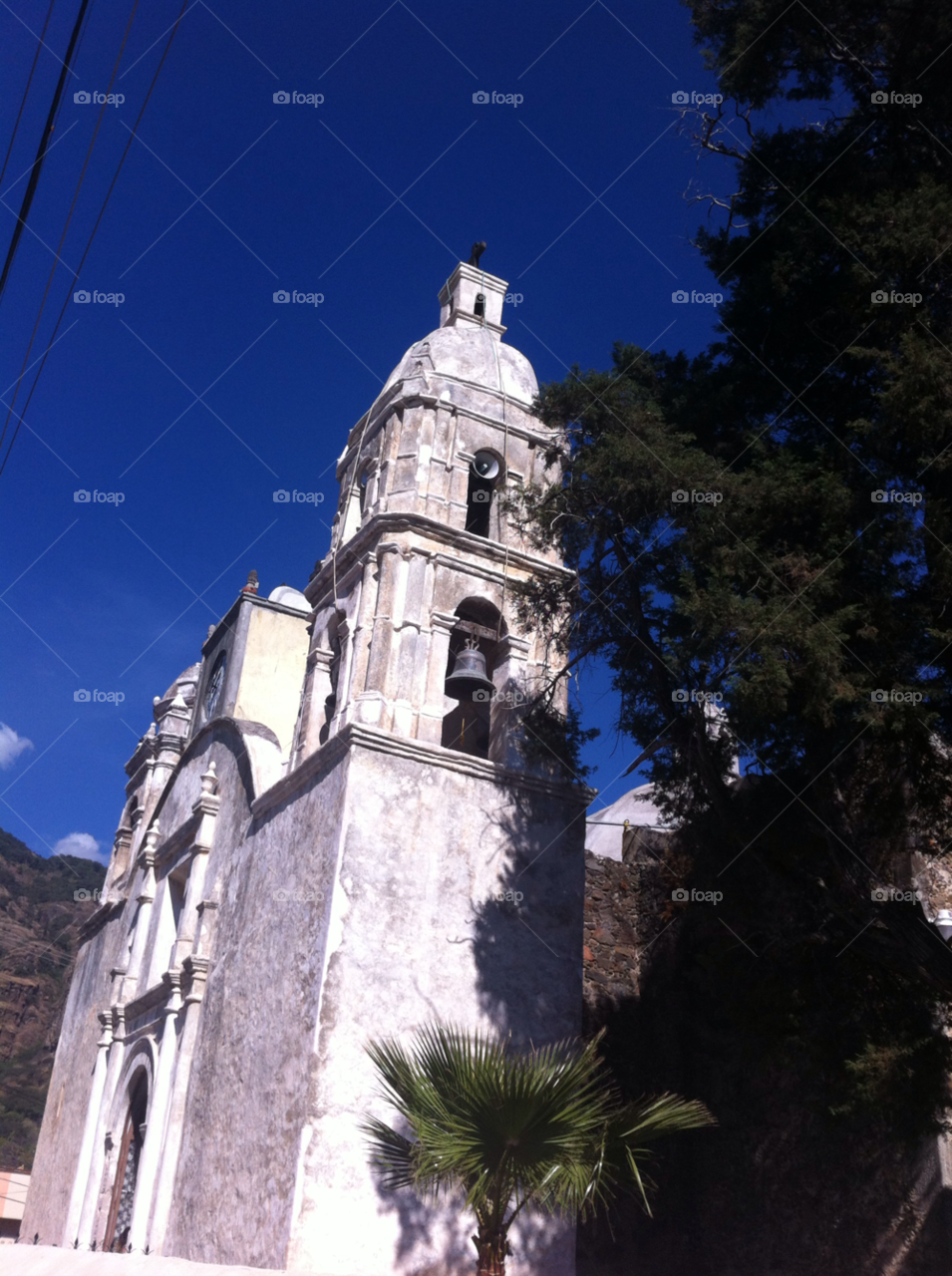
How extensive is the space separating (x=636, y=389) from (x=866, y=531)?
2954 millimetres

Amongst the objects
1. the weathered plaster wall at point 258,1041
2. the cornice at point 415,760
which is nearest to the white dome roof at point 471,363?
the cornice at point 415,760

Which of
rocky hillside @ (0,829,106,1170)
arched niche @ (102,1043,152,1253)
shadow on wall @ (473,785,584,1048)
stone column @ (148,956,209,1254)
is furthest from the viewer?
rocky hillside @ (0,829,106,1170)

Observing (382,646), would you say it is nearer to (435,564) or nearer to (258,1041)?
(435,564)

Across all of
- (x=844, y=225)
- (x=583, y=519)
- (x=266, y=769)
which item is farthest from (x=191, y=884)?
(x=844, y=225)

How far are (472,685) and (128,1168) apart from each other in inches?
295

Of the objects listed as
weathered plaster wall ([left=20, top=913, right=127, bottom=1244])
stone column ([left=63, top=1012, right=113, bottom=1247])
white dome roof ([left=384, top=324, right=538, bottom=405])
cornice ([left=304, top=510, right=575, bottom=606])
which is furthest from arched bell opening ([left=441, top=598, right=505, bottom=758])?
weathered plaster wall ([left=20, top=913, right=127, bottom=1244])

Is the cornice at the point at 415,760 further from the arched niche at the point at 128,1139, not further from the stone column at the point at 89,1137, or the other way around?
the stone column at the point at 89,1137

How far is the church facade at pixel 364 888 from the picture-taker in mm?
10195

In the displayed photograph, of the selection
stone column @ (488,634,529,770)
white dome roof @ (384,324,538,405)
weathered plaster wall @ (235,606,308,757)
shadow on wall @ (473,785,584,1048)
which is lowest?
shadow on wall @ (473,785,584,1048)

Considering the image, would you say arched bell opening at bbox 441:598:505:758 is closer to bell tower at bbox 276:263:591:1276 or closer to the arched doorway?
bell tower at bbox 276:263:591:1276

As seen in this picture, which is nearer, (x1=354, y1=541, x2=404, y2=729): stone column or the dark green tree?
the dark green tree

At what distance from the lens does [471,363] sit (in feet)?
48.9

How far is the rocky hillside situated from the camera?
4184cm

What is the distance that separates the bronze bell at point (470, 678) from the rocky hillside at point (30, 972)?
2873 centimetres
